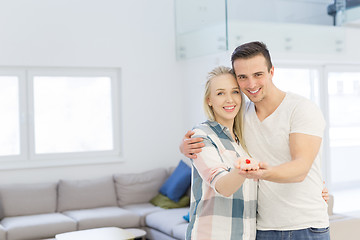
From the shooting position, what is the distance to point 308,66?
652 cm

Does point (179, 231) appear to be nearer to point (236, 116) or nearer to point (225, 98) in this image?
point (236, 116)

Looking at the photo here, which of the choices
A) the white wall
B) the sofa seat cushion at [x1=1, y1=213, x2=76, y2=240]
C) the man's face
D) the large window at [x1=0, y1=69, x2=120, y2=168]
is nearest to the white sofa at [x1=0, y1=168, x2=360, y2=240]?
the sofa seat cushion at [x1=1, y1=213, x2=76, y2=240]

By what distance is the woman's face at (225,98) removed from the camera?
2297 mm

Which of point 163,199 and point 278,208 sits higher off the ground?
point 278,208

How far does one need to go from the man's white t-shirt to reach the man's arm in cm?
8

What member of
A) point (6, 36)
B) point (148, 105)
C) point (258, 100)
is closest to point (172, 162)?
point (148, 105)

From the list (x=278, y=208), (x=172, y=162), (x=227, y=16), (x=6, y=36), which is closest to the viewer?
(x=278, y=208)

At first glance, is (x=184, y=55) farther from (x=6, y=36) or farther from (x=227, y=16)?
(x=6, y=36)

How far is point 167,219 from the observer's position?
5520mm

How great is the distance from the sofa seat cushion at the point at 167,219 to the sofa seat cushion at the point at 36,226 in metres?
0.82

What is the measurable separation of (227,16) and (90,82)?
2.18 m

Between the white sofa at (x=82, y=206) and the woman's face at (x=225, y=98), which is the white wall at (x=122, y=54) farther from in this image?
the woman's face at (x=225, y=98)

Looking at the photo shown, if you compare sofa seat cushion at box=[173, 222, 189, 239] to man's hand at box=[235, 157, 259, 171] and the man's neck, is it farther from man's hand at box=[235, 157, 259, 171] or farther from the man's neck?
man's hand at box=[235, 157, 259, 171]

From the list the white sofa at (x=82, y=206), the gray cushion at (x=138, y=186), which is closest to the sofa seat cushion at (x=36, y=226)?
the white sofa at (x=82, y=206)
